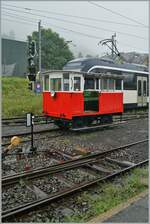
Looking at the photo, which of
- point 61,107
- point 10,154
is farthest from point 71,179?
point 61,107

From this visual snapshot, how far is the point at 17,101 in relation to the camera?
71.5 ft

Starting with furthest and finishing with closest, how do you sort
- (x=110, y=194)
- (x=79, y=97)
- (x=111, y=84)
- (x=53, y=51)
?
(x=53, y=51), (x=111, y=84), (x=79, y=97), (x=110, y=194)

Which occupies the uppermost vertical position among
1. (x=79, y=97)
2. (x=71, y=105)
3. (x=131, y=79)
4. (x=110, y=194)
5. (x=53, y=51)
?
(x=53, y=51)

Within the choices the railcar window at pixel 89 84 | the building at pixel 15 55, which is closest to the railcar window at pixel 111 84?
the railcar window at pixel 89 84

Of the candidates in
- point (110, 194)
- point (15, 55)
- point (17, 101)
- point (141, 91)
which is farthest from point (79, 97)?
point (15, 55)

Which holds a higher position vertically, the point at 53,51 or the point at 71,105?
the point at 53,51

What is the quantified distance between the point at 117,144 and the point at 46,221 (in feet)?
19.4

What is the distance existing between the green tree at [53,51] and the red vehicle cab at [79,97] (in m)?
50.4

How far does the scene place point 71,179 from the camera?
6.41 metres

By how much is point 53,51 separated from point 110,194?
198 ft

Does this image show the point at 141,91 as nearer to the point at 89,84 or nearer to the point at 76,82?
the point at 89,84

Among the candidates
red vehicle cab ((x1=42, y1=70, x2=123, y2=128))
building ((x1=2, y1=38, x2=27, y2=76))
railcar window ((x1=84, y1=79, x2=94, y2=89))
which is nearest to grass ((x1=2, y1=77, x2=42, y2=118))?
red vehicle cab ((x1=42, y1=70, x2=123, y2=128))

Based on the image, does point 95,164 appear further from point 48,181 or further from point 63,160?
point 48,181

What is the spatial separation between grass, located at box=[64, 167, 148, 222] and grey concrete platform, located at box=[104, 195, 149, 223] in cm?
34
